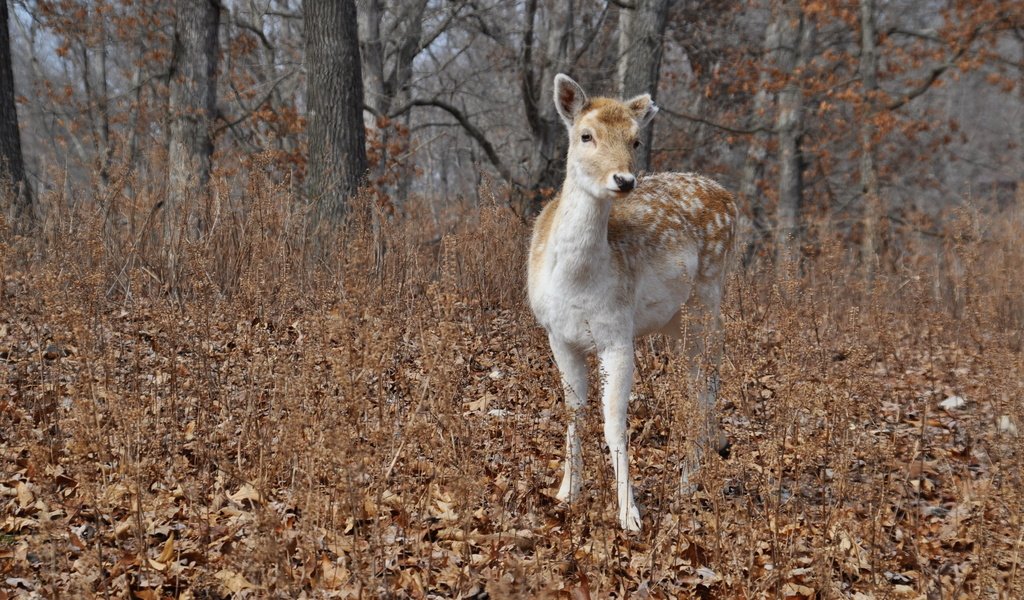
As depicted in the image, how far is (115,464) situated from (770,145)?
1536cm

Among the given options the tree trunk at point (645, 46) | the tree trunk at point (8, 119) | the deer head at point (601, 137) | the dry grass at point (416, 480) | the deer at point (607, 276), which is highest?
the tree trunk at point (645, 46)

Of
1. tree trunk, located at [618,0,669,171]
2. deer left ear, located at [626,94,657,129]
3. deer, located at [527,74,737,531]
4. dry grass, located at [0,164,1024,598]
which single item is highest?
tree trunk, located at [618,0,669,171]

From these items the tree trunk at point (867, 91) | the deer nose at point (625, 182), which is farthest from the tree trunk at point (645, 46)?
the deer nose at point (625, 182)

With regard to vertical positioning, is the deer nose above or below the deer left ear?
below

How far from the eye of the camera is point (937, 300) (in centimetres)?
743

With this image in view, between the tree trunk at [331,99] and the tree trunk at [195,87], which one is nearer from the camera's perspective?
the tree trunk at [331,99]

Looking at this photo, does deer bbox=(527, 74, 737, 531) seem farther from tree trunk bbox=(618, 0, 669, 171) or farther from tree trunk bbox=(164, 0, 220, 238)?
tree trunk bbox=(164, 0, 220, 238)

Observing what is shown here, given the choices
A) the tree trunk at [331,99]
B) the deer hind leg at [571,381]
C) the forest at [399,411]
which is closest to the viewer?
the forest at [399,411]

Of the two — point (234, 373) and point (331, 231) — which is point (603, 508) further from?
point (331, 231)

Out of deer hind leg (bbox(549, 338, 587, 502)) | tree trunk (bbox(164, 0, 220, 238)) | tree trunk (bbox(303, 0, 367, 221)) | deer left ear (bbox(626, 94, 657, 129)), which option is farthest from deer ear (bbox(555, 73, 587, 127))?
tree trunk (bbox(164, 0, 220, 238))

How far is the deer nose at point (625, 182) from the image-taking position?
141 inches

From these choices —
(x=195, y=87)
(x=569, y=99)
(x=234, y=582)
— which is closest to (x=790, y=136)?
(x=195, y=87)

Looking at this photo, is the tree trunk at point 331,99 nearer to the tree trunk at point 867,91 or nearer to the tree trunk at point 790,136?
the tree trunk at point 790,136

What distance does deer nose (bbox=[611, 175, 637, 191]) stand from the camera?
3.59 m
